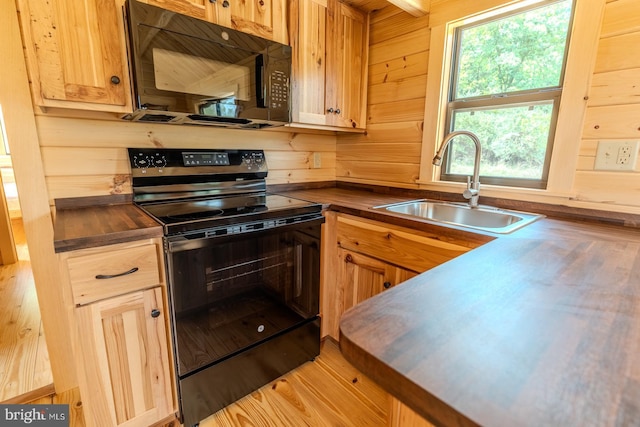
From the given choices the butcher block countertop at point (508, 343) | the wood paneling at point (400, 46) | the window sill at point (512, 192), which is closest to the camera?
the butcher block countertop at point (508, 343)

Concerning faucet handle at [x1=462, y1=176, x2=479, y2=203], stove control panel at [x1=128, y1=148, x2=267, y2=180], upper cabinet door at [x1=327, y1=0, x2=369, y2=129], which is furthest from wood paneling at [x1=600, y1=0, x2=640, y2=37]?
stove control panel at [x1=128, y1=148, x2=267, y2=180]

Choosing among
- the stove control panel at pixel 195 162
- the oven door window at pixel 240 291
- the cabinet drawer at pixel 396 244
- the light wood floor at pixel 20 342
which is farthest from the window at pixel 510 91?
the light wood floor at pixel 20 342

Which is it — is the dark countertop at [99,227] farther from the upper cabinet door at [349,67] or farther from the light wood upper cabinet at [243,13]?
the upper cabinet door at [349,67]

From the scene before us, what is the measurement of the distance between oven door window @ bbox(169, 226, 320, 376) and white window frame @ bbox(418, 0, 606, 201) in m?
0.92

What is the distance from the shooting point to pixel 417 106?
189 cm

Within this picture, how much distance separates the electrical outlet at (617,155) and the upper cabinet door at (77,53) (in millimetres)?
1989

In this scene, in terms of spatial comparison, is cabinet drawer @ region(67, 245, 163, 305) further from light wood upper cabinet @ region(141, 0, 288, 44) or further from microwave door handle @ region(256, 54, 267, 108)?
light wood upper cabinet @ region(141, 0, 288, 44)

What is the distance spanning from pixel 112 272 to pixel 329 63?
158 cm

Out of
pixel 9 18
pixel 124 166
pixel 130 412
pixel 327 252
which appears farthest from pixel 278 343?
pixel 9 18

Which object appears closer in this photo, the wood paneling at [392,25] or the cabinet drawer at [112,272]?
the cabinet drawer at [112,272]

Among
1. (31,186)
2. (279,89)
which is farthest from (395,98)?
(31,186)

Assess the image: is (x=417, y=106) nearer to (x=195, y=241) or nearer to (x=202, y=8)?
(x=202, y=8)

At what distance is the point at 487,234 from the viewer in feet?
3.66

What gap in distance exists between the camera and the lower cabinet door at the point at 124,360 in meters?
1.08
